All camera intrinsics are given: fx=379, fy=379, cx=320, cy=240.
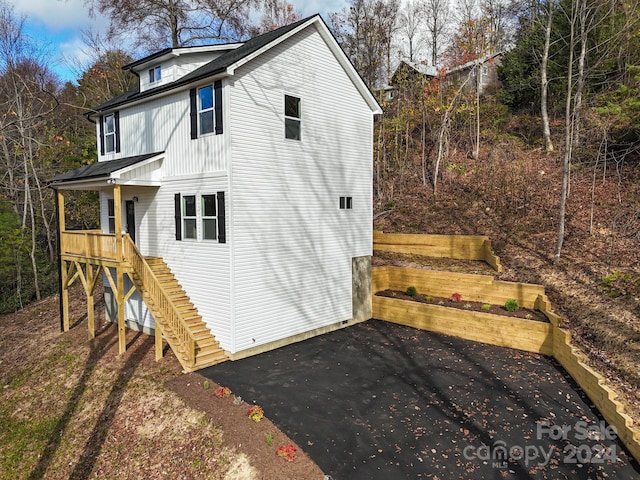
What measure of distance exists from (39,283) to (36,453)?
16269 millimetres

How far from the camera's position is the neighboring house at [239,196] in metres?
9.93

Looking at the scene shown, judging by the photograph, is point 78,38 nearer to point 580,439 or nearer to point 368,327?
point 368,327

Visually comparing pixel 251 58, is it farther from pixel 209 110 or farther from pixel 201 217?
pixel 201 217

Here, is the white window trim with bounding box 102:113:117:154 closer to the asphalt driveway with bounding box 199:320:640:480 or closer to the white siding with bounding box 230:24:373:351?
the white siding with bounding box 230:24:373:351

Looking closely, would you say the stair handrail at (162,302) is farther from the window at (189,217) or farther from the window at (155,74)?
the window at (155,74)

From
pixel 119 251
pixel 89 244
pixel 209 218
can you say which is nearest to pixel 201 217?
pixel 209 218

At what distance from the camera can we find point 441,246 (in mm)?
16469

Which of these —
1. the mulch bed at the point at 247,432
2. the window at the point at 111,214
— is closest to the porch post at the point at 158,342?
the mulch bed at the point at 247,432

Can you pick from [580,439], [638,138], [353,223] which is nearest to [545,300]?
[580,439]

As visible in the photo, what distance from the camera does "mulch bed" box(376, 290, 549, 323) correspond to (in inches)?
422

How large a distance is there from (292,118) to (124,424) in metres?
8.80

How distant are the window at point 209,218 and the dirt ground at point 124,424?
3.48 meters

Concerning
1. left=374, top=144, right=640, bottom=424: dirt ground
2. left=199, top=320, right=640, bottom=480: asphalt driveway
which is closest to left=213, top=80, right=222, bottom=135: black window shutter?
left=199, top=320, right=640, bottom=480: asphalt driveway

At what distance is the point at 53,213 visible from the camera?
23500mm
